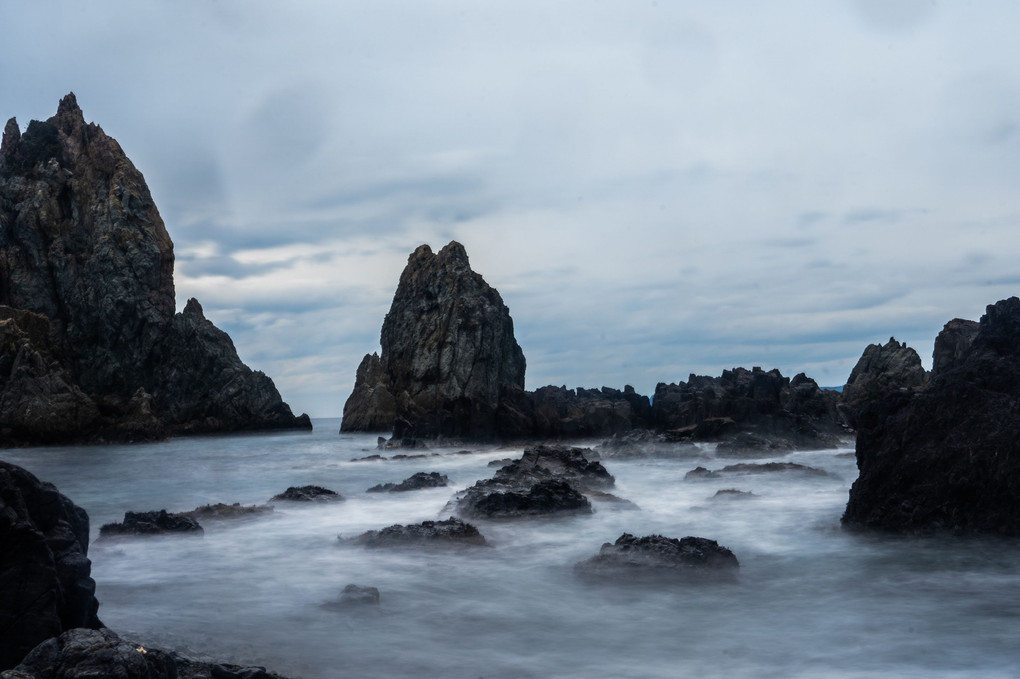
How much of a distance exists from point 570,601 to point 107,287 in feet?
232

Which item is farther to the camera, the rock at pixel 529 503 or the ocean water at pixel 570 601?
the rock at pixel 529 503

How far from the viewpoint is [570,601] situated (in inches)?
360

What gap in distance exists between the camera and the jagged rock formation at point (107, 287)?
69750 mm

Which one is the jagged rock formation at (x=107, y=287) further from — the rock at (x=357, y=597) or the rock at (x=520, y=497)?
the rock at (x=357, y=597)

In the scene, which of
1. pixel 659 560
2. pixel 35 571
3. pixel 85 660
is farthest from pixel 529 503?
pixel 85 660

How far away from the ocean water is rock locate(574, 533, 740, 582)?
0.31 metres

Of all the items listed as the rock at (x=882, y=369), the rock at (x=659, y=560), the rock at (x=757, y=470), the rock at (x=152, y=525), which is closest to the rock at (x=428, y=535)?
the rock at (x=659, y=560)

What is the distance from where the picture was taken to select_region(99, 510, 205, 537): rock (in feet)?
43.0

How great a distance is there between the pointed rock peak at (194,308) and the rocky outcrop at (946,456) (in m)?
70.3

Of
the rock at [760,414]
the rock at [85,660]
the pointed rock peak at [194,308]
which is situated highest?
the pointed rock peak at [194,308]

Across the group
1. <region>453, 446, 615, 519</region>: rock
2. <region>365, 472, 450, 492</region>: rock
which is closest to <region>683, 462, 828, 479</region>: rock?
<region>453, 446, 615, 519</region>: rock

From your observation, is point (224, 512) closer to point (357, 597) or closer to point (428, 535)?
point (428, 535)

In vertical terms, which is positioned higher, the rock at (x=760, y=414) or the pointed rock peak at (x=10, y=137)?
the pointed rock peak at (x=10, y=137)

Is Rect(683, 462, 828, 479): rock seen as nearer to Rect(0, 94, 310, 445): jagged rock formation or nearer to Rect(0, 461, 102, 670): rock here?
Rect(0, 461, 102, 670): rock
